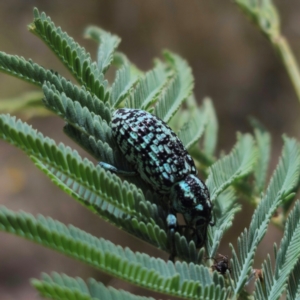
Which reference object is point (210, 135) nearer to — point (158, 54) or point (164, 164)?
point (164, 164)

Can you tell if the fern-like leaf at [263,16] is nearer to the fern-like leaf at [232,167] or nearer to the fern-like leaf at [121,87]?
the fern-like leaf at [232,167]

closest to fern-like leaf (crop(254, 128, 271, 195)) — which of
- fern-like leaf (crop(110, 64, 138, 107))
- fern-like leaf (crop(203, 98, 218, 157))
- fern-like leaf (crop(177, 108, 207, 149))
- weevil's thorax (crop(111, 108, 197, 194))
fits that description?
fern-like leaf (crop(203, 98, 218, 157))

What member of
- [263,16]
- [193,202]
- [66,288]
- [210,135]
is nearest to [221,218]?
[193,202]

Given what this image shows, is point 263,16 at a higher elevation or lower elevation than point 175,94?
higher

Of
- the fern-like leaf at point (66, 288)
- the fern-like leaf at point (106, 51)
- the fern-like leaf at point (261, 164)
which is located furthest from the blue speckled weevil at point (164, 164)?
the fern-like leaf at point (261, 164)

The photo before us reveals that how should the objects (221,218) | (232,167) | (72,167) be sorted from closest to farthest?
(72,167), (221,218), (232,167)

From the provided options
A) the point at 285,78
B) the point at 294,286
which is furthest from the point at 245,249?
the point at 285,78

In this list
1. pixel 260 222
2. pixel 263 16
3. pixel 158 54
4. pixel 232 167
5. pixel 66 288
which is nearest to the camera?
pixel 66 288

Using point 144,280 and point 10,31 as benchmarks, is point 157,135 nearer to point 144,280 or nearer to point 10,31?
point 144,280
